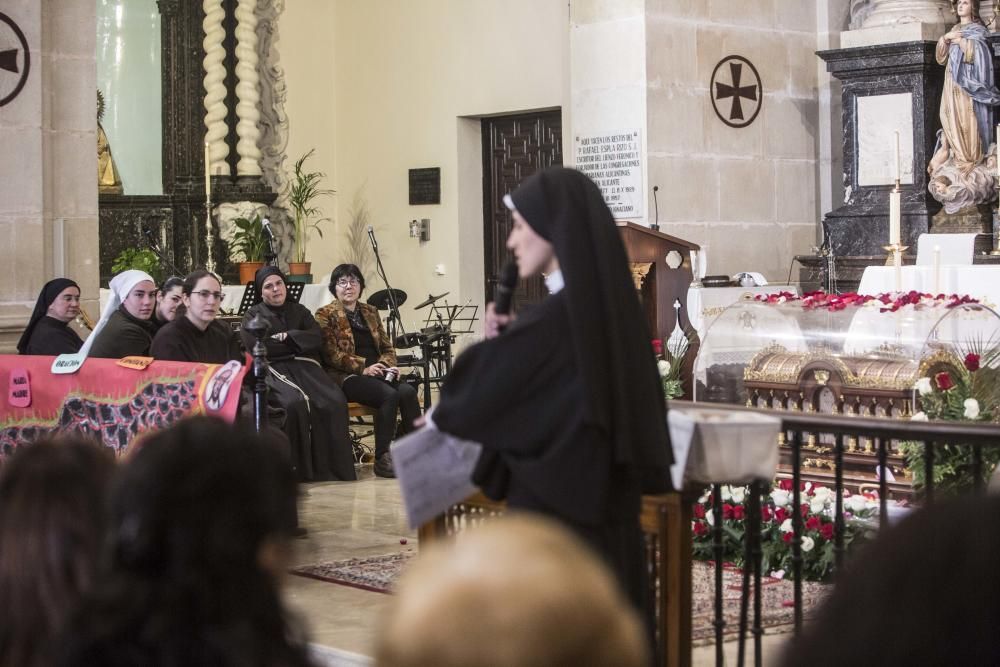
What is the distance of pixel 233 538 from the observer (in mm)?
1890

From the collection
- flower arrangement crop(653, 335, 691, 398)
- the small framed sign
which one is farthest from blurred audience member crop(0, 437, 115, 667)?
the small framed sign

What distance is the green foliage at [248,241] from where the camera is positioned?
1556 centimetres

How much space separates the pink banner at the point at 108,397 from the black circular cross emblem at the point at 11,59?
3.26 metres

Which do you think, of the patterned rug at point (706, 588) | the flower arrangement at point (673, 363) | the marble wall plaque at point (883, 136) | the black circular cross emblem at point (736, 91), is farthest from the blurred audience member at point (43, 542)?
the black circular cross emblem at point (736, 91)

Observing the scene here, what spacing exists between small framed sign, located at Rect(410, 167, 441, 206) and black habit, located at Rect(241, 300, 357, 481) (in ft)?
20.1

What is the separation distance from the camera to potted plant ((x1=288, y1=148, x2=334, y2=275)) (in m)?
16.4

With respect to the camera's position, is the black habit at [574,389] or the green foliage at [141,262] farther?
the green foliage at [141,262]

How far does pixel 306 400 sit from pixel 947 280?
462 centimetres

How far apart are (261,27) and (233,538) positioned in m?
15.3

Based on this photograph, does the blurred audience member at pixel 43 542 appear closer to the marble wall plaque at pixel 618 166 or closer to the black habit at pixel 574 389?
the black habit at pixel 574 389

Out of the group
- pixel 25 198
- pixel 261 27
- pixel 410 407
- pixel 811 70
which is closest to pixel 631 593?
pixel 410 407

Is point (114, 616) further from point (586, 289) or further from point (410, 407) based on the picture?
point (410, 407)

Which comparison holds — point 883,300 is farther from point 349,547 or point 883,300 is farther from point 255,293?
point 255,293

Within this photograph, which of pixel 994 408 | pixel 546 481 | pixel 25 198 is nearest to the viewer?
pixel 546 481
